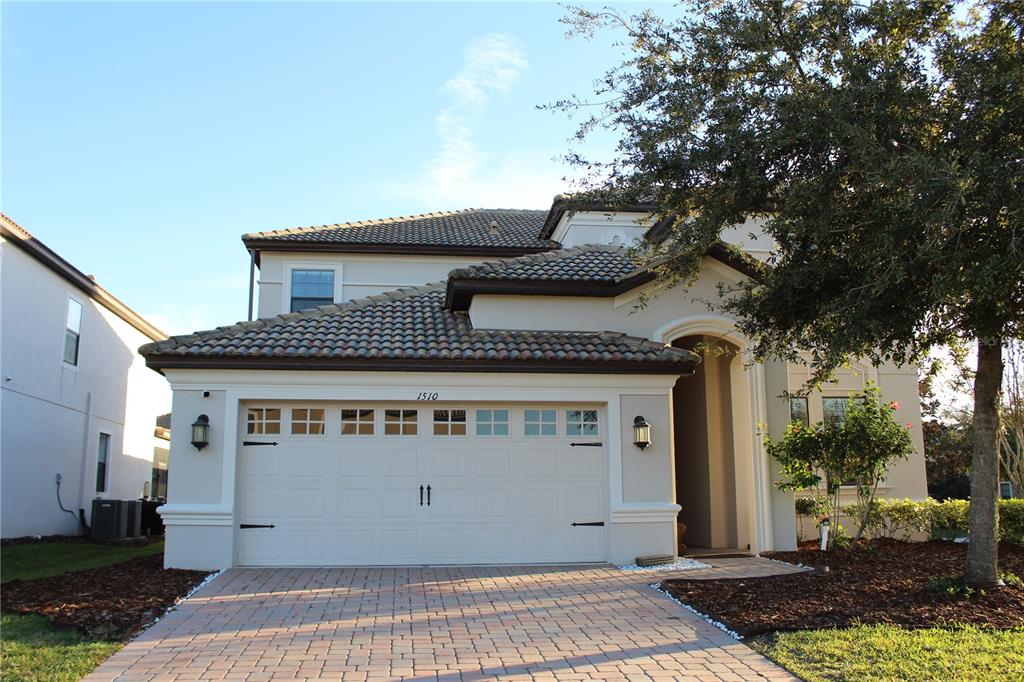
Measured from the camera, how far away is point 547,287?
1497 cm

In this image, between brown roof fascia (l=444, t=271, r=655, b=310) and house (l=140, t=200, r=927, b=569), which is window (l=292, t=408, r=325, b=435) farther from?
brown roof fascia (l=444, t=271, r=655, b=310)

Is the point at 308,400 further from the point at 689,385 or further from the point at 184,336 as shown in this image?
the point at 689,385

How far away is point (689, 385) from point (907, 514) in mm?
4705

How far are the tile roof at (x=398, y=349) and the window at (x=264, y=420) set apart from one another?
0.74 m

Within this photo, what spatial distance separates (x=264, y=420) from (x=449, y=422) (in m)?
2.90

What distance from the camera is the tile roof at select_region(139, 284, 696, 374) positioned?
1294 cm

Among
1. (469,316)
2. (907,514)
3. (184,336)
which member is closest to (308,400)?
(184,336)

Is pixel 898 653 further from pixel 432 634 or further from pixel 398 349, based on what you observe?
pixel 398 349

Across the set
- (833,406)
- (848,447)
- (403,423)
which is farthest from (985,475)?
(833,406)

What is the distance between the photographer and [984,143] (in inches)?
352

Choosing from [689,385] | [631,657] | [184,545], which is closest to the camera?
[631,657]

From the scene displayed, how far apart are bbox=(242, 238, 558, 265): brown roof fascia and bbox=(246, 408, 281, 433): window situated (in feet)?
25.8

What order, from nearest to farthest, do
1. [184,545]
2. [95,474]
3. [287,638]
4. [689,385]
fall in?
1. [287,638]
2. [184,545]
3. [689,385]
4. [95,474]

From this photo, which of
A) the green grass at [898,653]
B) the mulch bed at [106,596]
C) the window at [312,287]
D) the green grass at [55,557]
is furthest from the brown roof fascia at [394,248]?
the green grass at [898,653]
